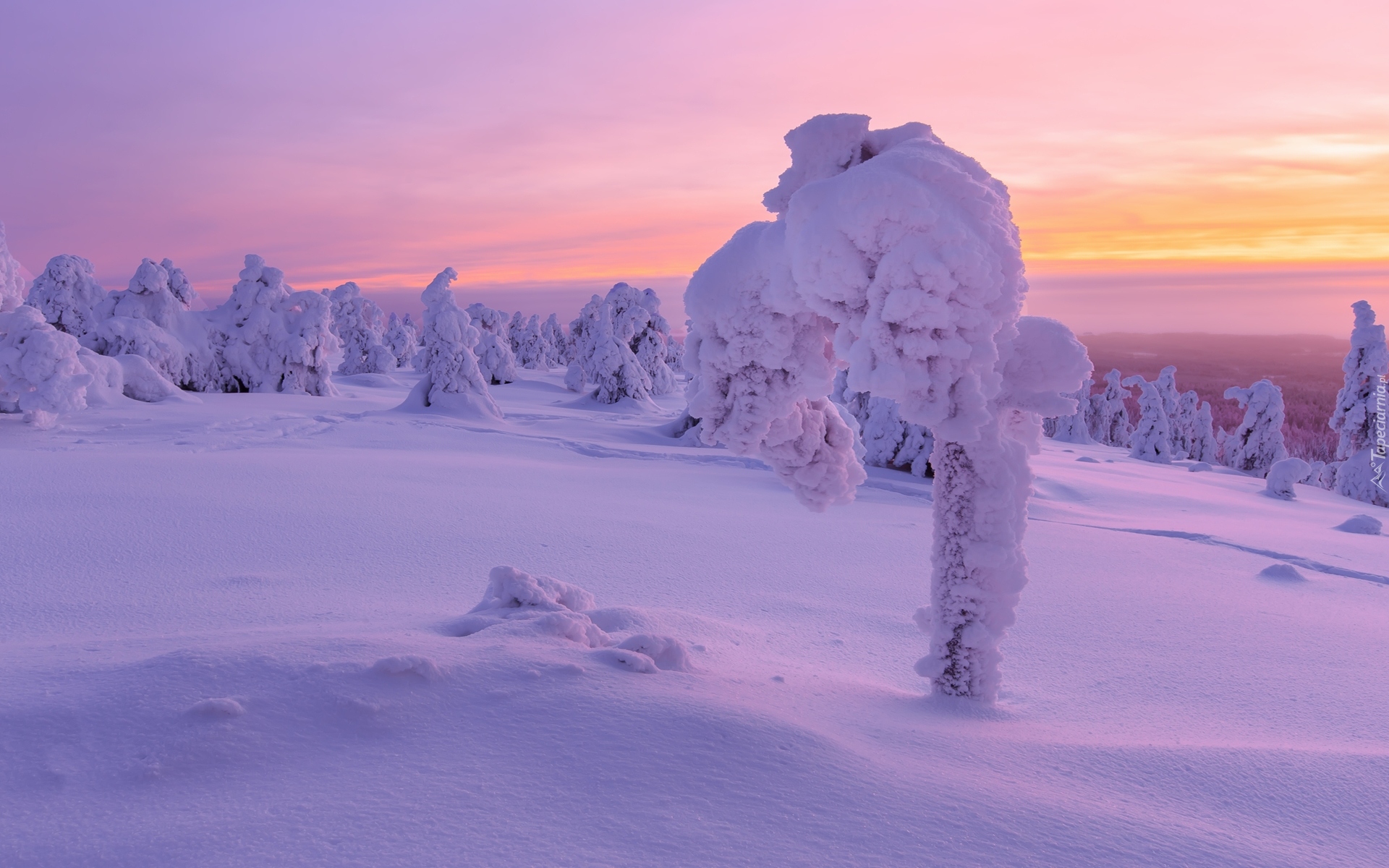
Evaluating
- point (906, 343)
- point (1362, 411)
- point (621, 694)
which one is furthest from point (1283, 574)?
point (1362, 411)

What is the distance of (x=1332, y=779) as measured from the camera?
8.92ft

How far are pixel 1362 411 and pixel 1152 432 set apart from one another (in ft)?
34.7

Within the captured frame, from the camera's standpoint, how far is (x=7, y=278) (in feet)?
70.0

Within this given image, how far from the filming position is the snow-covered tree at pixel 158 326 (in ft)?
66.8

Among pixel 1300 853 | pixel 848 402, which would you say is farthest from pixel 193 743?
pixel 848 402

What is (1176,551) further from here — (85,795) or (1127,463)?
(1127,463)

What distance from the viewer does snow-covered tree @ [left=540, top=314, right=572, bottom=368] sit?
65312 mm

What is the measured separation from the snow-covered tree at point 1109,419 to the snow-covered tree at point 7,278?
4974cm

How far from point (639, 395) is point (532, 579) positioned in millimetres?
25012

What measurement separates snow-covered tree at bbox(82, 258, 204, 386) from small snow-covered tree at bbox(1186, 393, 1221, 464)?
156 feet

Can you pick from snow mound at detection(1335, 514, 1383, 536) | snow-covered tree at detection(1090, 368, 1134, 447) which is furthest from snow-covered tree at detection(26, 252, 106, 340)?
snow-covered tree at detection(1090, 368, 1134, 447)

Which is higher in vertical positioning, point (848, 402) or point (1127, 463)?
point (848, 402)

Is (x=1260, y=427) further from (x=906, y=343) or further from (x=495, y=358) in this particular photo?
(x=906, y=343)

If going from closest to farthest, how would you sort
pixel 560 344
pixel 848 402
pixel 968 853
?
pixel 968 853
pixel 848 402
pixel 560 344
